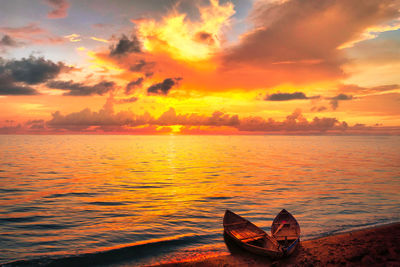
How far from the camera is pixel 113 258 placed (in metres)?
16.3

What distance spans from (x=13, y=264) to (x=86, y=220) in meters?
8.12

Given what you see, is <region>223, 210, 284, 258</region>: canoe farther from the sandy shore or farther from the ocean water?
the ocean water

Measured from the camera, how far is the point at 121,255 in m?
16.7

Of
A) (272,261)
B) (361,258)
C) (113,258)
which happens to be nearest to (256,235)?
(272,261)

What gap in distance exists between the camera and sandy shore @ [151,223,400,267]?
14.1 meters

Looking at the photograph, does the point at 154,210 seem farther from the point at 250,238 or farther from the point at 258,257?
the point at 258,257

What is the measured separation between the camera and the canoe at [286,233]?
15592mm

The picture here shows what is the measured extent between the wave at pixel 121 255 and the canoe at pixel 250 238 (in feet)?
8.24

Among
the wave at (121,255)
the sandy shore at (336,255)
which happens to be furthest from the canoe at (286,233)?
the wave at (121,255)

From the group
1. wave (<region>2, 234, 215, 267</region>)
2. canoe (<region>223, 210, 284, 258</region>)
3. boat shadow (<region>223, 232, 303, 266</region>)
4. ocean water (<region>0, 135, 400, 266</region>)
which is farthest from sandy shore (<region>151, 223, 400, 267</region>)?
wave (<region>2, 234, 215, 267</region>)

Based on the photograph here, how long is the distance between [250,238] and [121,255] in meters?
8.09

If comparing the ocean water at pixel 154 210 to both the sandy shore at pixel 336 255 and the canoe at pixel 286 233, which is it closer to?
the sandy shore at pixel 336 255

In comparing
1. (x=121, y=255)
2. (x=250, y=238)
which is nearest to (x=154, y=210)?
(x=121, y=255)

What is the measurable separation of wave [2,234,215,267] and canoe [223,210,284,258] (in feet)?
8.24
